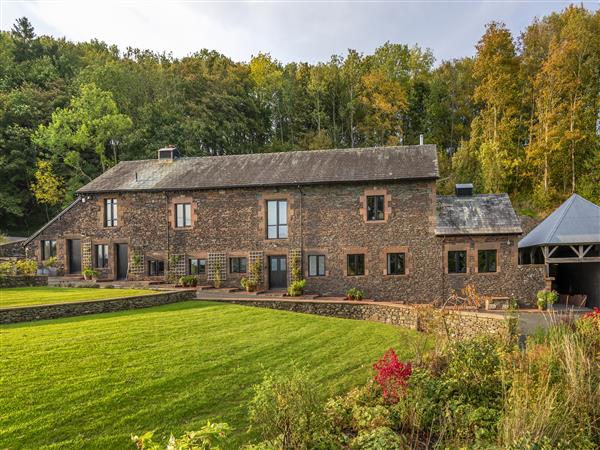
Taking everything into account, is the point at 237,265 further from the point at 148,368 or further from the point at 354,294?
the point at 148,368

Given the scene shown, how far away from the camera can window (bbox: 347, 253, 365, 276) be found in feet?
70.7

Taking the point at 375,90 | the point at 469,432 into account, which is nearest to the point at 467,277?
the point at 469,432

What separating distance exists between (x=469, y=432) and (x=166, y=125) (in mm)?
41303

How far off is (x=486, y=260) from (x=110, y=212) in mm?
21883

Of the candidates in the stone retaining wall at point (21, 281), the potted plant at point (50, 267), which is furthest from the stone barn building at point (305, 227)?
the stone retaining wall at point (21, 281)

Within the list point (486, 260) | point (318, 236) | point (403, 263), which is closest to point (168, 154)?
point (318, 236)

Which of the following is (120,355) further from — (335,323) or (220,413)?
(335,323)

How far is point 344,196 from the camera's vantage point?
21672 millimetres

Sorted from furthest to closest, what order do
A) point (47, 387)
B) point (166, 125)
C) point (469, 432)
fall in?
point (166, 125)
point (47, 387)
point (469, 432)

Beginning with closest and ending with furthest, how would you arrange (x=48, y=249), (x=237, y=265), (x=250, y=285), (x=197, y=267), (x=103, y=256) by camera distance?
1. (x=250, y=285)
2. (x=237, y=265)
3. (x=197, y=267)
4. (x=103, y=256)
5. (x=48, y=249)

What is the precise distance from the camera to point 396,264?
2122 centimetres

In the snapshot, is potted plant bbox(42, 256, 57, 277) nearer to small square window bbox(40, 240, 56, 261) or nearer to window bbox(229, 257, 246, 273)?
small square window bbox(40, 240, 56, 261)

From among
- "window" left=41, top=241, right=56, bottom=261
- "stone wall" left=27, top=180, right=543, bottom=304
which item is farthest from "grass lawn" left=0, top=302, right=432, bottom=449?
"window" left=41, top=241, right=56, bottom=261

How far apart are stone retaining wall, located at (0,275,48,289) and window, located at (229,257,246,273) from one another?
9.41 m
